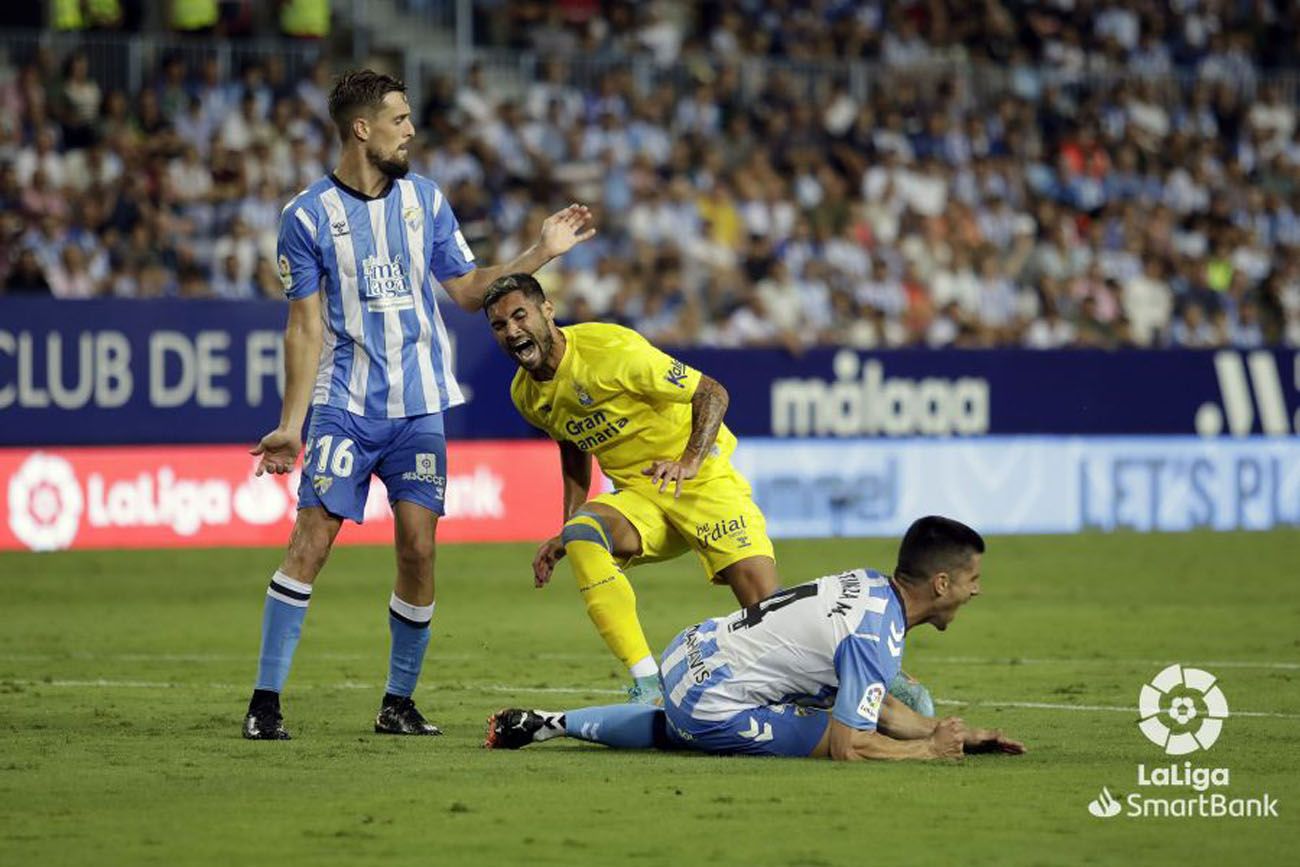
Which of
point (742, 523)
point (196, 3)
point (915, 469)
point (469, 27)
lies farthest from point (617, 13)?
point (742, 523)

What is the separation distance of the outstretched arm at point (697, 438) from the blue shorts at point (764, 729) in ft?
2.97

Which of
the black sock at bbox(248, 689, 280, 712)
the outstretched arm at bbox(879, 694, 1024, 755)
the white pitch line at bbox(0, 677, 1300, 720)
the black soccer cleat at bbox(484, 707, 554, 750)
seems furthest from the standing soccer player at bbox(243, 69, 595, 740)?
the outstretched arm at bbox(879, 694, 1024, 755)

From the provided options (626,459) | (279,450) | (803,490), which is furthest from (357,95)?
(803,490)

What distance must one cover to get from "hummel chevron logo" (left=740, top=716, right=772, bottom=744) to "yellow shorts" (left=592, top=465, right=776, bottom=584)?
1280mm

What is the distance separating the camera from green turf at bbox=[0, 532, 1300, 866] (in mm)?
6641

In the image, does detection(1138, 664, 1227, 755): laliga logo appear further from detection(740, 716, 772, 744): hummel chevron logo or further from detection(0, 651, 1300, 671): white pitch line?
detection(740, 716, 772, 744): hummel chevron logo

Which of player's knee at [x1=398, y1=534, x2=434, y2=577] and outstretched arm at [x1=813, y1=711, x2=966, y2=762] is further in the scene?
player's knee at [x1=398, y1=534, x2=434, y2=577]

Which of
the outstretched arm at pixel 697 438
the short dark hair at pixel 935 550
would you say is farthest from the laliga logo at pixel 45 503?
the short dark hair at pixel 935 550

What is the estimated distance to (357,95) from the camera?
9086mm

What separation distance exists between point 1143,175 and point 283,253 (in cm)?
2088

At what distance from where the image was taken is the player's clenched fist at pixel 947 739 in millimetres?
8219

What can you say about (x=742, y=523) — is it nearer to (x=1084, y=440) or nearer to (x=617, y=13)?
(x=1084, y=440)

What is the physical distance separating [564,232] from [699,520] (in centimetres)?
133

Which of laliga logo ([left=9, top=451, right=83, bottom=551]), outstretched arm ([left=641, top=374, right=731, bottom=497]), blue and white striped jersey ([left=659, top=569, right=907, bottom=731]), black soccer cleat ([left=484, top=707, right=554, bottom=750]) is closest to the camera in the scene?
blue and white striped jersey ([left=659, top=569, right=907, bottom=731])
